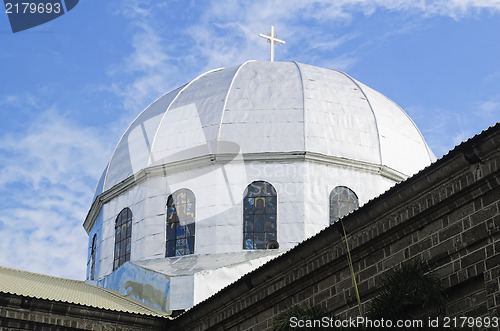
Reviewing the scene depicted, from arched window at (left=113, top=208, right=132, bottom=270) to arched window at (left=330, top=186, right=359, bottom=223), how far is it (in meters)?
5.66

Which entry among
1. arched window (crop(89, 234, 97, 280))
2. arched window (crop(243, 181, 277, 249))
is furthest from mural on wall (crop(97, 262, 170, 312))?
arched window (crop(243, 181, 277, 249))

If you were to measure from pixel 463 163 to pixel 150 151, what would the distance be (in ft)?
43.9

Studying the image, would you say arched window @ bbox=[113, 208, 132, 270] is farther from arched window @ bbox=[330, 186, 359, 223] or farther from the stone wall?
the stone wall

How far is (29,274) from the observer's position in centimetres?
2331

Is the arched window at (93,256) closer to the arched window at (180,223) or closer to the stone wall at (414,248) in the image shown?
the arched window at (180,223)

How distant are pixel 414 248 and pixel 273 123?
35.4ft

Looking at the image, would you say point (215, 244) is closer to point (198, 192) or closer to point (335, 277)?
point (198, 192)

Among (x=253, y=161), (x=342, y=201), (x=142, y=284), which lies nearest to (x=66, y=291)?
(x=142, y=284)

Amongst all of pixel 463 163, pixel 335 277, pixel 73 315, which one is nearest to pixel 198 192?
pixel 73 315

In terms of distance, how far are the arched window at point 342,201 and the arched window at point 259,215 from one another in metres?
1.54

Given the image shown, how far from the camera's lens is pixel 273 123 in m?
25.3

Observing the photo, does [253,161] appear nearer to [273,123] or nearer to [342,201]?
[273,123]

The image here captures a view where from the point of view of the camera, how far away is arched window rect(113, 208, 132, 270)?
25.5 metres

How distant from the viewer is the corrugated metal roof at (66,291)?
20517 millimetres
